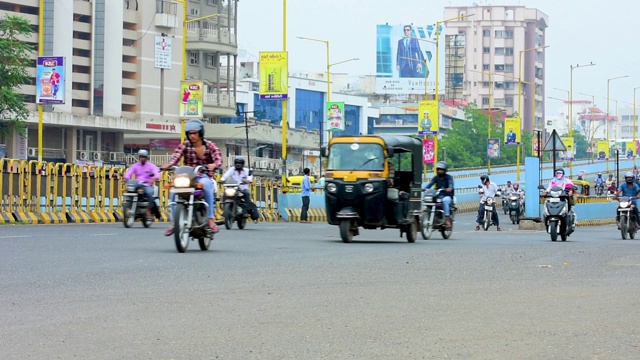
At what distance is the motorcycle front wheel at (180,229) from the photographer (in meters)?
15.6

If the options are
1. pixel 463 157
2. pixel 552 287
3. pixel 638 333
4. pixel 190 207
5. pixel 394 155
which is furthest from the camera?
pixel 463 157

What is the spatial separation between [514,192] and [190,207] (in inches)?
1375

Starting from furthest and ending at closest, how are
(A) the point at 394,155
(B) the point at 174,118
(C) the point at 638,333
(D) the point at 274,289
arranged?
(B) the point at 174,118
(A) the point at 394,155
(D) the point at 274,289
(C) the point at 638,333

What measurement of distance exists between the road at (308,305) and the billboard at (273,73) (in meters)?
29.0

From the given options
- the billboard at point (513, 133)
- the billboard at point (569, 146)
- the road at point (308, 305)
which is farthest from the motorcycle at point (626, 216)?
the billboard at point (569, 146)

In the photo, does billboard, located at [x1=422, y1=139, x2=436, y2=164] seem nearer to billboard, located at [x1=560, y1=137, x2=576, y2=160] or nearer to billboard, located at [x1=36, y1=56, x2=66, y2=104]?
billboard, located at [x1=560, y1=137, x2=576, y2=160]

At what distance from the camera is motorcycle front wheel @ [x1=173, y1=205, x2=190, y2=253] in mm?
15641

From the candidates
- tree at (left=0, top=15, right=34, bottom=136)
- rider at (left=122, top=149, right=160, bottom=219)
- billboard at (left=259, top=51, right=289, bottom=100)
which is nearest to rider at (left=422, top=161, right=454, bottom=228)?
rider at (left=122, top=149, right=160, bottom=219)

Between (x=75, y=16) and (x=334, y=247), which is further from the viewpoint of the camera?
(x=75, y=16)

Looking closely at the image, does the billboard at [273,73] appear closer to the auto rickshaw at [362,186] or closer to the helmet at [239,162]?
the helmet at [239,162]

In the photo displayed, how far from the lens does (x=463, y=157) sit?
5325 inches

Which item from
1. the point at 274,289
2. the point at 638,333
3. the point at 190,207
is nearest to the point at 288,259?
the point at 190,207

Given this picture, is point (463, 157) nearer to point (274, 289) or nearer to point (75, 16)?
point (75, 16)

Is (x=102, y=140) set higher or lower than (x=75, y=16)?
lower
